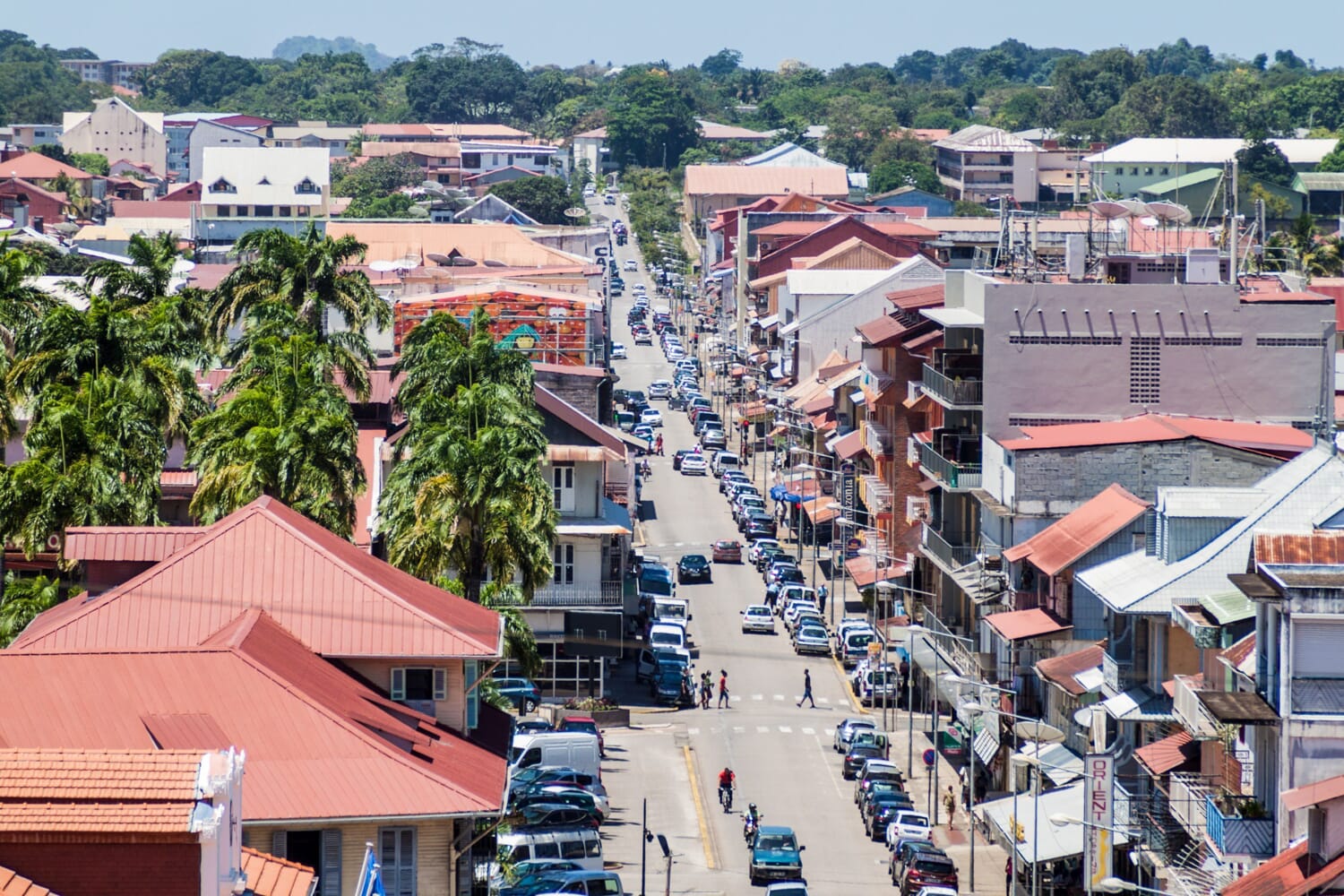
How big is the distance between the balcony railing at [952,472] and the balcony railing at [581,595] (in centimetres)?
1171

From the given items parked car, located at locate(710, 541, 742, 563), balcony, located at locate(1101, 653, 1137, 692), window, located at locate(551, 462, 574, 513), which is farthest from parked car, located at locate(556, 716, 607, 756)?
parked car, located at locate(710, 541, 742, 563)

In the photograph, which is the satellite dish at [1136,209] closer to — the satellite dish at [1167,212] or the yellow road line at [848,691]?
the satellite dish at [1167,212]

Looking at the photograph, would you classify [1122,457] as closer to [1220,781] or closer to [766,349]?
[1220,781]

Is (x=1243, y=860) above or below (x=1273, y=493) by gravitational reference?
below

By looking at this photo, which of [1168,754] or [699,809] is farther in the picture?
[699,809]

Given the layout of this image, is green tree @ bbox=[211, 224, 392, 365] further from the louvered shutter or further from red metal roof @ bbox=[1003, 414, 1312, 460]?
the louvered shutter

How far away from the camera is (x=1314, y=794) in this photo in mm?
44344

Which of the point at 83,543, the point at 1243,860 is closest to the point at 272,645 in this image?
the point at 83,543

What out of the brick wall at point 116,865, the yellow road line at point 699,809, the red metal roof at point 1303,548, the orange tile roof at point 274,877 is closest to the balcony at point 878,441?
the yellow road line at point 699,809

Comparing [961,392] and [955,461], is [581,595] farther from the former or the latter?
[961,392]

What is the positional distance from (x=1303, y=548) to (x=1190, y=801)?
331 inches

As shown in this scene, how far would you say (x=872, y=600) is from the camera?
9831 cm

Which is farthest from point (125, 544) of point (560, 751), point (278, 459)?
point (560, 751)

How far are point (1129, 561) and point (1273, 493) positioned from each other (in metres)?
5.39
